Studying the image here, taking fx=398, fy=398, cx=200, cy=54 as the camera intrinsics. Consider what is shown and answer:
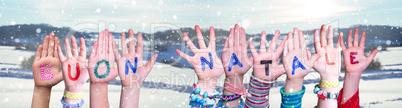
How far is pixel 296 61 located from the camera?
4.55 meters

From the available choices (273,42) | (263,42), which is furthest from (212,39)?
(273,42)

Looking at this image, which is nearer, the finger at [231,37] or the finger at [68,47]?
the finger at [231,37]

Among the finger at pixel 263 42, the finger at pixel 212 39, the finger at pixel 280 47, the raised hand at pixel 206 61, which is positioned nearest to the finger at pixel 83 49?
the raised hand at pixel 206 61

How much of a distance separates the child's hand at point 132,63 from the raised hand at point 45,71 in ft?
4.16

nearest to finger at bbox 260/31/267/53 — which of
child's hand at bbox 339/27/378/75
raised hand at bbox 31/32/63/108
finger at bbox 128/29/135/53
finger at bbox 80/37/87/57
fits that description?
child's hand at bbox 339/27/378/75

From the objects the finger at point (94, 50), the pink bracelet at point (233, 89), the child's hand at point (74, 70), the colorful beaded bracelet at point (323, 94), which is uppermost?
the finger at point (94, 50)

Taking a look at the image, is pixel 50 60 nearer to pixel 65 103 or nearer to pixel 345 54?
pixel 65 103

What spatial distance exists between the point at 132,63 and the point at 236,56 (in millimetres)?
1202

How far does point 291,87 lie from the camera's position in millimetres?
4512

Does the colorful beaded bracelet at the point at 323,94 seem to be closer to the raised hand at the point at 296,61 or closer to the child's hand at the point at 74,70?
the raised hand at the point at 296,61

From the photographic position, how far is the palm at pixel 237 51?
459 cm

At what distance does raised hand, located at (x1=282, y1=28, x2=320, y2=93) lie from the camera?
4.52 metres

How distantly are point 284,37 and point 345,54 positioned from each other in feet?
3.67

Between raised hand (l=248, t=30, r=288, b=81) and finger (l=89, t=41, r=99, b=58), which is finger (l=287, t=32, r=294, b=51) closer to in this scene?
raised hand (l=248, t=30, r=288, b=81)
